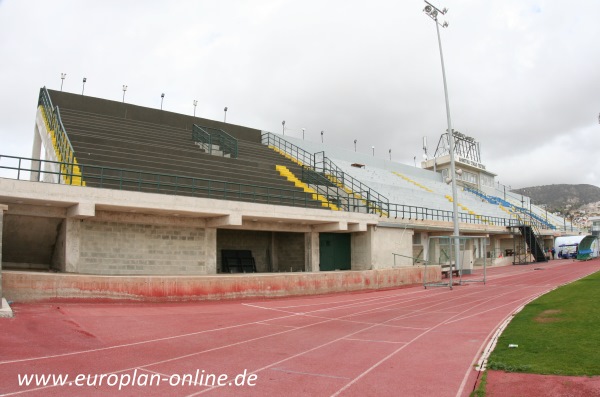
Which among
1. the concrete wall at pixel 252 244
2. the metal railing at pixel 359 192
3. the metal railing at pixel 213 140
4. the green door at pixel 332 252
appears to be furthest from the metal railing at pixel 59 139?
the metal railing at pixel 359 192

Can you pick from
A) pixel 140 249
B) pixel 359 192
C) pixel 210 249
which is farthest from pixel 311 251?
pixel 140 249

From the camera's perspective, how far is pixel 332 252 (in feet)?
85.1

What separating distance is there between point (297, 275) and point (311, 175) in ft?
41.8

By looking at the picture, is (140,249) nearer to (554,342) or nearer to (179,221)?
(179,221)

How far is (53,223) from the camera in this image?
17.8 m

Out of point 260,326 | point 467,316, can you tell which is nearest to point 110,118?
point 260,326

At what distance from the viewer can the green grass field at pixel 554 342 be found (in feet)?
21.7

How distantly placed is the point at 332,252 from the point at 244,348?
17.1m

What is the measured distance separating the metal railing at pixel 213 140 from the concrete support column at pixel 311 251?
353 inches

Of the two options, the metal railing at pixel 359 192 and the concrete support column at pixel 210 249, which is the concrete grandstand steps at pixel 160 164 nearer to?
the concrete support column at pixel 210 249

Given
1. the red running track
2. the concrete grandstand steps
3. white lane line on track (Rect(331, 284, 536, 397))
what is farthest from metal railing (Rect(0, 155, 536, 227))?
white lane line on track (Rect(331, 284, 536, 397))

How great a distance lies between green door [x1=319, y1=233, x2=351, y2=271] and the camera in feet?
84.4

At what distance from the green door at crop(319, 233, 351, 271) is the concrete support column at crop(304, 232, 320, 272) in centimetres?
110

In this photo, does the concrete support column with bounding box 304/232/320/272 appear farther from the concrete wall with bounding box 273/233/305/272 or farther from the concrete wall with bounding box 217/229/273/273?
the concrete wall with bounding box 217/229/273/273
